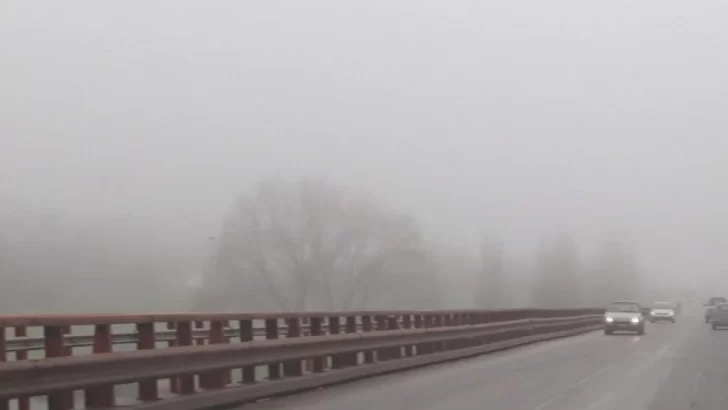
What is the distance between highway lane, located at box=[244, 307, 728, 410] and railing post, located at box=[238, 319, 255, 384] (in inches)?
17.1

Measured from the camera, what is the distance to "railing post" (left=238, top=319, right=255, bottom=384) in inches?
609

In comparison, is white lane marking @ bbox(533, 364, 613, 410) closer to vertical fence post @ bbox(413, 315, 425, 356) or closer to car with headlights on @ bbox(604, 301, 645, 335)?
vertical fence post @ bbox(413, 315, 425, 356)

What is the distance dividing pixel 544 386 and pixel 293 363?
4.56m

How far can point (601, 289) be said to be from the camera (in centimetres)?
11538

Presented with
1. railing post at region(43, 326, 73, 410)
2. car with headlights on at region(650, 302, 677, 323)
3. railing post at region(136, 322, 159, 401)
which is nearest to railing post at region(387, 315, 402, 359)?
railing post at region(136, 322, 159, 401)

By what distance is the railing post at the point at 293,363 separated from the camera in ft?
55.1

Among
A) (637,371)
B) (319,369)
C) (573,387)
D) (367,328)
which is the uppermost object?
(367,328)

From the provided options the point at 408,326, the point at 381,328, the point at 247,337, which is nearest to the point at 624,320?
the point at 408,326

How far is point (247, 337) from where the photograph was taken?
15.7 metres

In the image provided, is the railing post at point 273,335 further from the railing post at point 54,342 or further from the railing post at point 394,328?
the railing post at point 394,328

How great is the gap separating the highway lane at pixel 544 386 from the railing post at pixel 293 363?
514mm

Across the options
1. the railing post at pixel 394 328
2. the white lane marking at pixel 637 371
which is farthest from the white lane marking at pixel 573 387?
the railing post at pixel 394 328

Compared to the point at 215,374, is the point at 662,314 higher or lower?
lower

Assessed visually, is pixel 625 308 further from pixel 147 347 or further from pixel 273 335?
pixel 147 347
